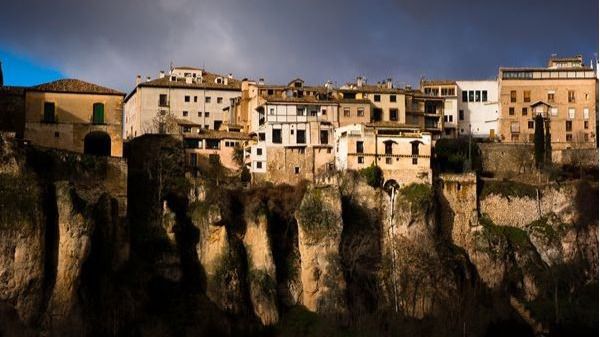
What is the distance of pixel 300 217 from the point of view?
73.2 m

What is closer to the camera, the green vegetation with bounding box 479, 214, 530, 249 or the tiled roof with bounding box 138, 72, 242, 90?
the green vegetation with bounding box 479, 214, 530, 249

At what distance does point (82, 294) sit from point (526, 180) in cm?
3088

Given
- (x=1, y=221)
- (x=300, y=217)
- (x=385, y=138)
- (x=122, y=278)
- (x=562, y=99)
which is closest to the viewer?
(x=1, y=221)

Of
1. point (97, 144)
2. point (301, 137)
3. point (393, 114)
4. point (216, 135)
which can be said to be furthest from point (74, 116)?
point (393, 114)

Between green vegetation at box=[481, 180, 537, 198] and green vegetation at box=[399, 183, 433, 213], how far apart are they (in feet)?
14.3

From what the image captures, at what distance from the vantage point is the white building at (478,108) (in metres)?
93.1

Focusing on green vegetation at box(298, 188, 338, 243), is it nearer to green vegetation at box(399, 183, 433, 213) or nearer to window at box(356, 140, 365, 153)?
green vegetation at box(399, 183, 433, 213)

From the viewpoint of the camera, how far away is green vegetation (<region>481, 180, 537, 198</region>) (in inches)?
3088

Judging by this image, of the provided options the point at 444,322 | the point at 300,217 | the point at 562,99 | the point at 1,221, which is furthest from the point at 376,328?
the point at 562,99

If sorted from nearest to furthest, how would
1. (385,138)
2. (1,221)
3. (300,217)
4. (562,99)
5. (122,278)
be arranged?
(1,221) < (122,278) < (300,217) < (385,138) < (562,99)

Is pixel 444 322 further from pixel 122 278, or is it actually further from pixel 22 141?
pixel 22 141

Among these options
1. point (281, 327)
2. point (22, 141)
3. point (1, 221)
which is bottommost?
point (281, 327)

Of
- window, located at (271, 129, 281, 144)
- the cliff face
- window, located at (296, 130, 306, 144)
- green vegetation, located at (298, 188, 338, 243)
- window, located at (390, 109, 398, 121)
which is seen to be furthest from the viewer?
window, located at (390, 109, 398, 121)

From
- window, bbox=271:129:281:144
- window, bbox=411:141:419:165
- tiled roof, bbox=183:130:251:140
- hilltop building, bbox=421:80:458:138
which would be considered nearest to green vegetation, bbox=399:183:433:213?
window, bbox=411:141:419:165
